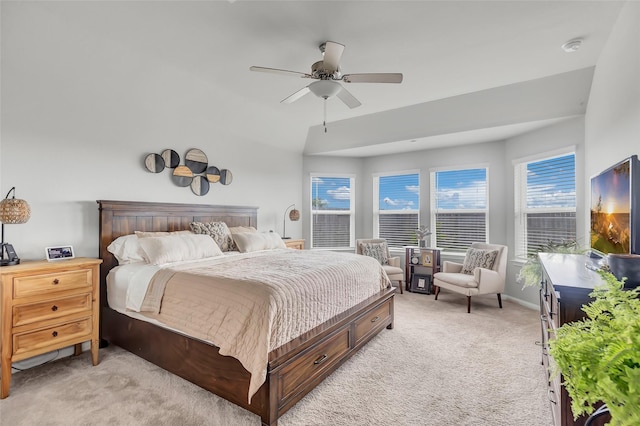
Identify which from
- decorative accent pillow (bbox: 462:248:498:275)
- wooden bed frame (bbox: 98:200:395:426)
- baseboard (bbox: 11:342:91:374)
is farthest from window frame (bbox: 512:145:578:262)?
baseboard (bbox: 11:342:91:374)

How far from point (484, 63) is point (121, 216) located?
419cm

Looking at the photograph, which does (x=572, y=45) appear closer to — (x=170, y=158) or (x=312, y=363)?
(x=312, y=363)

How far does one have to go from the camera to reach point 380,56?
2959 millimetres

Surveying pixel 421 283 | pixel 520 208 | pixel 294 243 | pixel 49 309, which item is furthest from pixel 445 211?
pixel 49 309

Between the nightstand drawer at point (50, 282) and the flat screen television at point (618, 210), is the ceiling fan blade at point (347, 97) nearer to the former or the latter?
the flat screen television at point (618, 210)

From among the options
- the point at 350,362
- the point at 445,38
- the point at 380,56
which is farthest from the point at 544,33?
the point at 350,362

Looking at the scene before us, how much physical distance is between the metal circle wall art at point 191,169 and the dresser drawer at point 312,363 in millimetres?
2826

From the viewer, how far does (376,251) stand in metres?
5.34

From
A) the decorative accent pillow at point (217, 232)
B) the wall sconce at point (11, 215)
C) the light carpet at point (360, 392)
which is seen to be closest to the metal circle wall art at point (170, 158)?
the decorative accent pillow at point (217, 232)

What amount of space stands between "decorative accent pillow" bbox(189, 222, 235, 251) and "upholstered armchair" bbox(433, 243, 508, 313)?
3104 millimetres

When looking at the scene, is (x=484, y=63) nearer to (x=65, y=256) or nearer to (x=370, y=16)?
(x=370, y=16)

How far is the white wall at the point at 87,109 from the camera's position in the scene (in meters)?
2.52

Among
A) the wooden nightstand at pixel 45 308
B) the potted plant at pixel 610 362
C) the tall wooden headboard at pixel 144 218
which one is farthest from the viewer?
the tall wooden headboard at pixel 144 218

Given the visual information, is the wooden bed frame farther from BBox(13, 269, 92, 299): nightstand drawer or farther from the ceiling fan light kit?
the ceiling fan light kit
